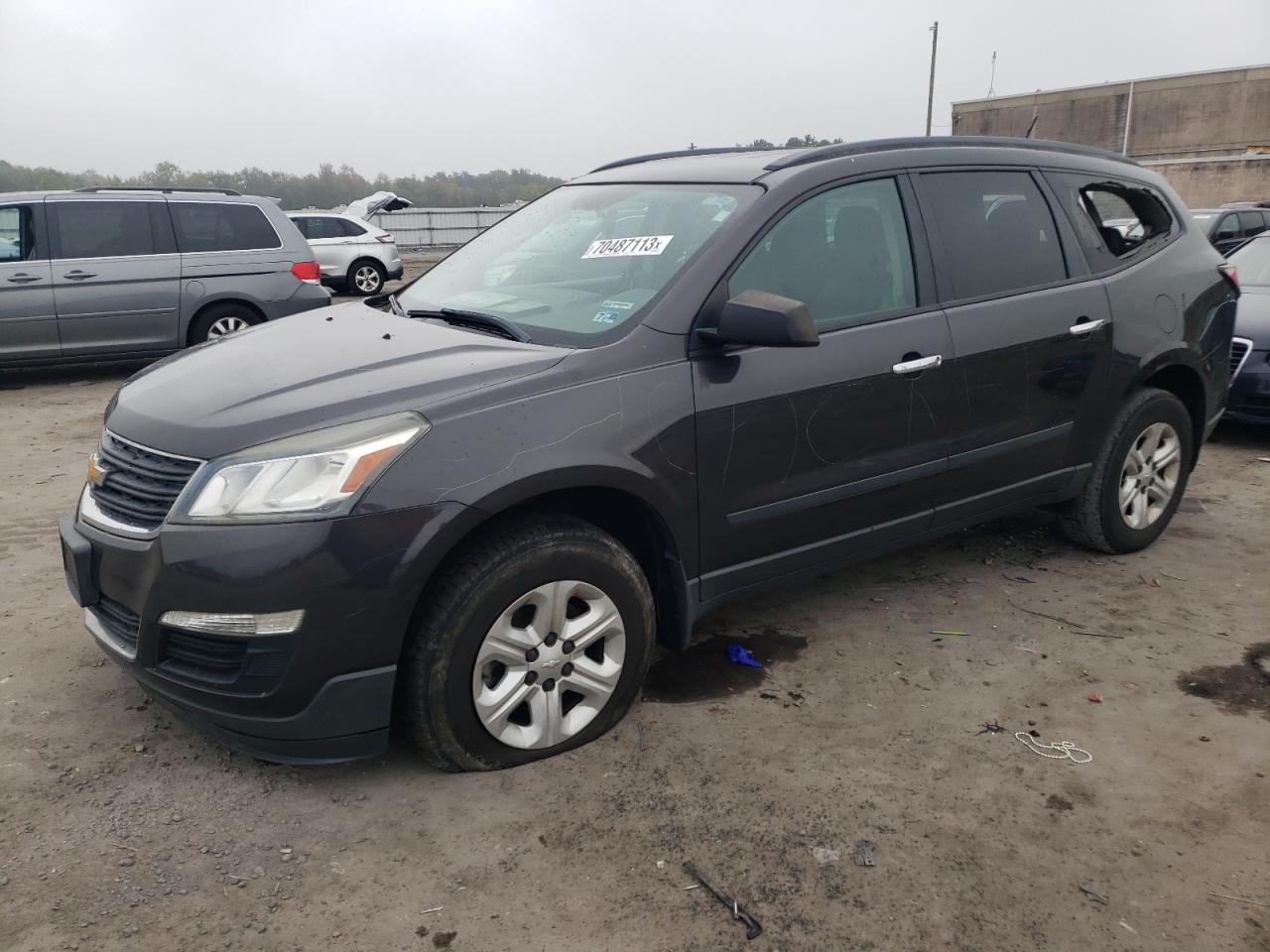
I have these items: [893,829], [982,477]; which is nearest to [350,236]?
[982,477]

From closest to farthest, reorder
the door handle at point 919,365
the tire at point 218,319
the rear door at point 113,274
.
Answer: the door handle at point 919,365, the rear door at point 113,274, the tire at point 218,319

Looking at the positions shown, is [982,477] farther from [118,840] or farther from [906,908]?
[118,840]

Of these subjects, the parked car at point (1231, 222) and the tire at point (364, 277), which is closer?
the parked car at point (1231, 222)

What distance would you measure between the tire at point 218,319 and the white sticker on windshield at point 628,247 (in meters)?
6.71

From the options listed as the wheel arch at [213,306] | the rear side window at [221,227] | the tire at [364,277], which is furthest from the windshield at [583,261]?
the tire at [364,277]

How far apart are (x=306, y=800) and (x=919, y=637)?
2.27 meters

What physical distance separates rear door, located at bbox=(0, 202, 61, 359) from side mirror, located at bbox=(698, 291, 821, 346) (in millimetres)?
7861

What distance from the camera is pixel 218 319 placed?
9320mm

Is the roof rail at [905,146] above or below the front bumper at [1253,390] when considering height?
Answer: above

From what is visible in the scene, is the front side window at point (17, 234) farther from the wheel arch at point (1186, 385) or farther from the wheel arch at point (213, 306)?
the wheel arch at point (1186, 385)

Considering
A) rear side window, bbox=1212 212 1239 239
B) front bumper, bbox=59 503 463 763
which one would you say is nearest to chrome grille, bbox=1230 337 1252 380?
front bumper, bbox=59 503 463 763

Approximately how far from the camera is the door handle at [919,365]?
3.47 metres

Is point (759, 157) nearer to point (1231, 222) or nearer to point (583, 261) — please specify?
point (583, 261)

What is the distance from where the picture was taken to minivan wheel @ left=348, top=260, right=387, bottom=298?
18094 millimetres
